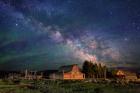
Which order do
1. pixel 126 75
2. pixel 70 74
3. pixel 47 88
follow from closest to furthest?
1. pixel 47 88
2. pixel 70 74
3. pixel 126 75

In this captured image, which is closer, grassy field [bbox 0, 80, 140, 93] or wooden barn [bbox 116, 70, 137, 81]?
grassy field [bbox 0, 80, 140, 93]

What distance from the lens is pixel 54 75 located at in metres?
101

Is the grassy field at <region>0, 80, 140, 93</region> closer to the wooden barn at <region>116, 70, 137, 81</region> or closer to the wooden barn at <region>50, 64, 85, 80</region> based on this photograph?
the wooden barn at <region>50, 64, 85, 80</region>

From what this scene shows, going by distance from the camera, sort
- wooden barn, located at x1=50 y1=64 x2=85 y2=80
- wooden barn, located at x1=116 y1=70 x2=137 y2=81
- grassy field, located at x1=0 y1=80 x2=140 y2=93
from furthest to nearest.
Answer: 1. wooden barn, located at x1=116 y1=70 x2=137 y2=81
2. wooden barn, located at x1=50 y1=64 x2=85 y2=80
3. grassy field, located at x1=0 y1=80 x2=140 y2=93

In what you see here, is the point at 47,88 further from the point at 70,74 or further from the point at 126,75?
the point at 126,75

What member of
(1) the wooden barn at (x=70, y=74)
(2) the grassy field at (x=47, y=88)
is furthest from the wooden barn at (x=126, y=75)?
(2) the grassy field at (x=47, y=88)

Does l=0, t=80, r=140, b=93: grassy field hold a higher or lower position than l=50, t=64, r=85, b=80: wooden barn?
lower

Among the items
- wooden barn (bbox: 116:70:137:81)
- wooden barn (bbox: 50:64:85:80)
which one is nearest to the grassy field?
wooden barn (bbox: 50:64:85:80)

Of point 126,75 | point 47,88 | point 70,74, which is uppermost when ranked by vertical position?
point 70,74

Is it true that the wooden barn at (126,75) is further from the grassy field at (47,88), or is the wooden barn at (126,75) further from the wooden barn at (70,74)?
the grassy field at (47,88)

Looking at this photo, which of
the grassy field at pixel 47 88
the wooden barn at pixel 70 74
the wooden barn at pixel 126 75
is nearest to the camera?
the grassy field at pixel 47 88

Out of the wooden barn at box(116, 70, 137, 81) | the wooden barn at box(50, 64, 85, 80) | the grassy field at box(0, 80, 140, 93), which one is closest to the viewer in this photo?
the grassy field at box(0, 80, 140, 93)

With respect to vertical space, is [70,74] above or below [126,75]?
above

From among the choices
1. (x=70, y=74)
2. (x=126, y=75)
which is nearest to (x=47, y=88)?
(x=70, y=74)
